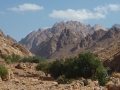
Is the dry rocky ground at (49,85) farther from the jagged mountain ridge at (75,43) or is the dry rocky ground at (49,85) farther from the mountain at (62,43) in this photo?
the mountain at (62,43)

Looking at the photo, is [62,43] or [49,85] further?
[62,43]

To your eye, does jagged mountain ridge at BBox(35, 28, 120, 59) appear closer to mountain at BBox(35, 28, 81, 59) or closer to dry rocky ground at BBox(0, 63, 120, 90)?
mountain at BBox(35, 28, 81, 59)

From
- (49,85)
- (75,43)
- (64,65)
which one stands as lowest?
(49,85)

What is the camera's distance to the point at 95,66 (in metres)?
34.1

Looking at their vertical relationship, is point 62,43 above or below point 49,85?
above

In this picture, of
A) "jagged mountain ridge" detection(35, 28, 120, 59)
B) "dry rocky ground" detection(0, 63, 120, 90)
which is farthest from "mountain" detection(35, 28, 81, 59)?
"dry rocky ground" detection(0, 63, 120, 90)

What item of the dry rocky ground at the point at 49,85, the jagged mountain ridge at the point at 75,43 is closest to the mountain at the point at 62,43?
the jagged mountain ridge at the point at 75,43

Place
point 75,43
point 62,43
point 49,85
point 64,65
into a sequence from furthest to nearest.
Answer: point 62,43, point 75,43, point 64,65, point 49,85

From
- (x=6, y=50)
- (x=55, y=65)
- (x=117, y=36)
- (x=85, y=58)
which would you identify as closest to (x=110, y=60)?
(x=55, y=65)

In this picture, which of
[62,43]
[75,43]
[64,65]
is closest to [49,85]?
[64,65]

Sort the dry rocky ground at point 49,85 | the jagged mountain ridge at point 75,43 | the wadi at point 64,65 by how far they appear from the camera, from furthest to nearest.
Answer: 1. the jagged mountain ridge at point 75,43
2. the wadi at point 64,65
3. the dry rocky ground at point 49,85

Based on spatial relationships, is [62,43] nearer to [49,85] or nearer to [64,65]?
[64,65]

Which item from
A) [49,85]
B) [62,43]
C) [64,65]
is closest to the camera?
[49,85]

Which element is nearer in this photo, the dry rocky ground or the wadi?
the dry rocky ground
